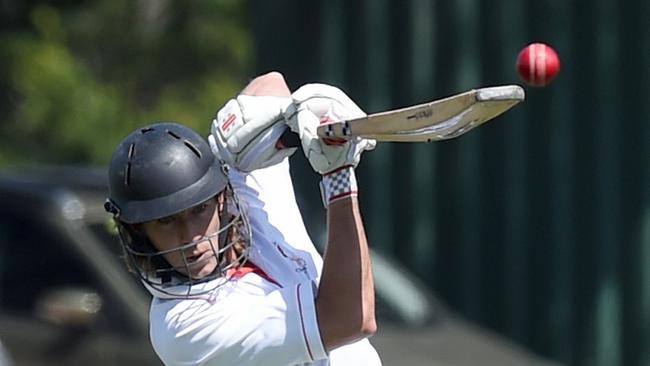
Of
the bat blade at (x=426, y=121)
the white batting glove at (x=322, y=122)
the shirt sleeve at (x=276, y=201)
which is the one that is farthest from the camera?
the shirt sleeve at (x=276, y=201)

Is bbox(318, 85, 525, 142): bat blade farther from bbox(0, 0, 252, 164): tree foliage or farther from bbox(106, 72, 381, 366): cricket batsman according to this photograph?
bbox(0, 0, 252, 164): tree foliage

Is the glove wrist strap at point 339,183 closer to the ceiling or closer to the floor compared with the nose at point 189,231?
closer to the ceiling

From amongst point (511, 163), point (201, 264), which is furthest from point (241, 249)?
point (511, 163)

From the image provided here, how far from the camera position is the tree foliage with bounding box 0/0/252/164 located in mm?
12062

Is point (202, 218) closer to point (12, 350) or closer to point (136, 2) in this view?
point (12, 350)

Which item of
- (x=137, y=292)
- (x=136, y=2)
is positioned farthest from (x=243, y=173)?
(x=136, y=2)

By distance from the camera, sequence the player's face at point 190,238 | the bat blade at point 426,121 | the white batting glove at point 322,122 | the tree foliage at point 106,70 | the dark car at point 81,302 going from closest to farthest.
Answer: the bat blade at point 426,121
the white batting glove at point 322,122
the player's face at point 190,238
the dark car at point 81,302
the tree foliage at point 106,70

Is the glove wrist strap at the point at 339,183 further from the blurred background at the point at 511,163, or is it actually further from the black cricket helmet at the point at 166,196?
the blurred background at the point at 511,163

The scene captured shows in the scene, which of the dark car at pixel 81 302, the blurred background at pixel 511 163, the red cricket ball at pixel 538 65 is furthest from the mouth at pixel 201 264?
the blurred background at pixel 511 163

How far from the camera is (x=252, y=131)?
379cm

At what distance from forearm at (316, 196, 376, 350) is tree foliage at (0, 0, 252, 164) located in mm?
8056

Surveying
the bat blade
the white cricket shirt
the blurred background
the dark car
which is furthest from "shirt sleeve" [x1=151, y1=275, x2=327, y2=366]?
the blurred background

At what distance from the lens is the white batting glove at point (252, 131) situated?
149 inches

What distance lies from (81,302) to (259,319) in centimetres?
316
